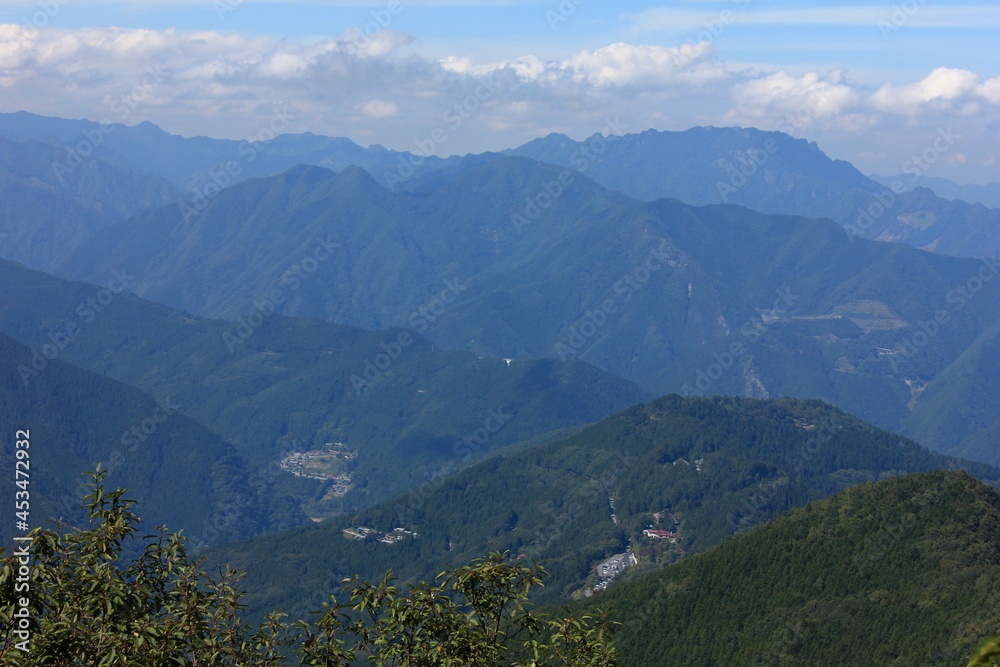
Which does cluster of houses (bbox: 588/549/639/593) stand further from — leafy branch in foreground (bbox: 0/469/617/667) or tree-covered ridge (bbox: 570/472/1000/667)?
leafy branch in foreground (bbox: 0/469/617/667)

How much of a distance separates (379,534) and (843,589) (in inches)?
4338

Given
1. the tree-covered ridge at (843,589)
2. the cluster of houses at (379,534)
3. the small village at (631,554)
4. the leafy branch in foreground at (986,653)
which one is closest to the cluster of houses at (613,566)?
the small village at (631,554)

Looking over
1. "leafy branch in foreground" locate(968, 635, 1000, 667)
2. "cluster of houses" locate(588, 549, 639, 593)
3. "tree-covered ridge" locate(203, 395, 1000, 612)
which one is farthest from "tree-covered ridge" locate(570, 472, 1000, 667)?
"leafy branch in foreground" locate(968, 635, 1000, 667)

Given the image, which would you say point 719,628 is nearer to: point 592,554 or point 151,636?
point 592,554

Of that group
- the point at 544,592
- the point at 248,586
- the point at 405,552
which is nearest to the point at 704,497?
the point at 544,592

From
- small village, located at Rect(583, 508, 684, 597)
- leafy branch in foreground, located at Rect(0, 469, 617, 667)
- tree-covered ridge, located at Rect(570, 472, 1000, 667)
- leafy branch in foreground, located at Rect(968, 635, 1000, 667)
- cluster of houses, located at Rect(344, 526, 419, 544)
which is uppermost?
leafy branch in foreground, located at Rect(968, 635, 1000, 667)

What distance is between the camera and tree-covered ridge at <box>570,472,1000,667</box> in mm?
86938

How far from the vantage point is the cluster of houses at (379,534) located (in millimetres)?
184375

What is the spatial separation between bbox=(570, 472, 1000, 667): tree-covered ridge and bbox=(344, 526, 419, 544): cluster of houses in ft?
253

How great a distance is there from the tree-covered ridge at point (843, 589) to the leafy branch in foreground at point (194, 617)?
70.7 metres

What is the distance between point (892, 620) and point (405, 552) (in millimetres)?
110060

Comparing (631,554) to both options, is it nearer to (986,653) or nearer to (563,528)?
(563,528)

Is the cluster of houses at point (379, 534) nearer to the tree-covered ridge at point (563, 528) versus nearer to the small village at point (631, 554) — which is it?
the tree-covered ridge at point (563, 528)

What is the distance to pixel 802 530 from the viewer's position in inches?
4528
